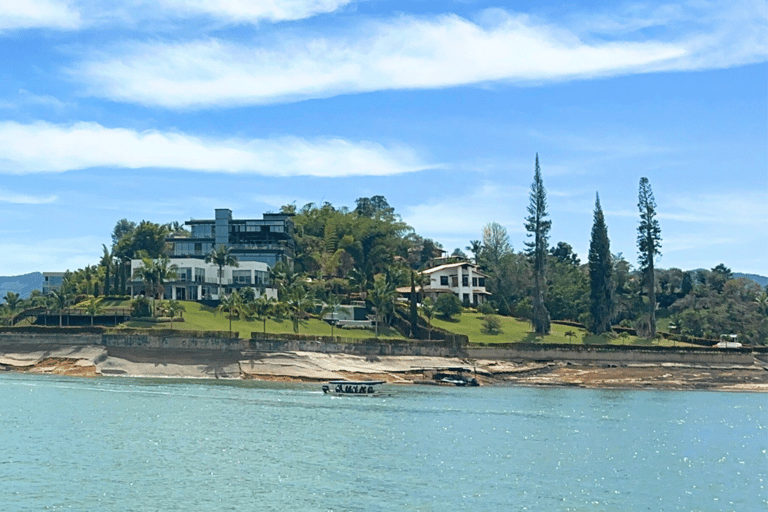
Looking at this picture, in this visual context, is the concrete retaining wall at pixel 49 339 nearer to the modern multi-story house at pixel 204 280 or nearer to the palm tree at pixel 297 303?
the palm tree at pixel 297 303

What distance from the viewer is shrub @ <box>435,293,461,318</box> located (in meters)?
150

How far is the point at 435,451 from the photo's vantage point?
58.4 meters

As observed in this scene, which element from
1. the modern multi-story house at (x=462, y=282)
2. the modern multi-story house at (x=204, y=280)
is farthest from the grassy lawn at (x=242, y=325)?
the modern multi-story house at (x=462, y=282)

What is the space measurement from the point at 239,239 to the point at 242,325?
50954mm

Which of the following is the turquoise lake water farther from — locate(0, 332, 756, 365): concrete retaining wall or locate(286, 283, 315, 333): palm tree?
locate(286, 283, 315, 333): palm tree

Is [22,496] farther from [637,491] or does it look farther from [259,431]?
[637,491]

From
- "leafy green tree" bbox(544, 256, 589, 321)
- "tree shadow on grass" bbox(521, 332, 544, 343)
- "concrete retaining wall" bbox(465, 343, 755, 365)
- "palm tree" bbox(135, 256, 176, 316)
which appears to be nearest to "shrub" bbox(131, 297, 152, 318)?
"palm tree" bbox(135, 256, 176, 316)

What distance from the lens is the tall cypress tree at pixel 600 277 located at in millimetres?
146125

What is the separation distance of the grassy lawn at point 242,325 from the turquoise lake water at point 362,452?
30.2 meters

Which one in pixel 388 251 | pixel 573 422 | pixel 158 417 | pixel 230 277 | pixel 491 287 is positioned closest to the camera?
pixel 158 417

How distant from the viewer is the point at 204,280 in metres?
154

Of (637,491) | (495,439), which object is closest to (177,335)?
(495,439)

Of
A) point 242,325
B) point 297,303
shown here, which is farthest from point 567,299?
point 242,325

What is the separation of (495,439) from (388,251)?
408 ft
